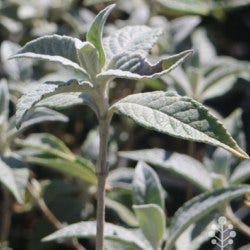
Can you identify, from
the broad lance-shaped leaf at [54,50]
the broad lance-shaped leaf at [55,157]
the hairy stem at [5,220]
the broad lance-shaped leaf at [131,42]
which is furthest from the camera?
the hairy stem at [5,220]

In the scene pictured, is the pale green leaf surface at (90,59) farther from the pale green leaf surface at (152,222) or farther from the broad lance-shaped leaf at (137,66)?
the pale green leaf surface at (152,222)

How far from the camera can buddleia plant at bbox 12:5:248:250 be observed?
0.98 m

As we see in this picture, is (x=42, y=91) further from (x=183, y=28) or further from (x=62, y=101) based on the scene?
→ (x=183, y=28)

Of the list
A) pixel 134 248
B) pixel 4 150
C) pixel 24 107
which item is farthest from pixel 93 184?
pixel 24 107

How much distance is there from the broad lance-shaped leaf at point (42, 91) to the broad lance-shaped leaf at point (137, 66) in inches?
1.5

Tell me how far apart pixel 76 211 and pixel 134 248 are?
42 cm

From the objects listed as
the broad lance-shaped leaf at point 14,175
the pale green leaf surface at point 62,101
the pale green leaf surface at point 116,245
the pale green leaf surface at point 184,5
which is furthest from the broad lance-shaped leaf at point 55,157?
the pale green leaf surface at point 184,5

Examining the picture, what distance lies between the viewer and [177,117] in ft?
3.32

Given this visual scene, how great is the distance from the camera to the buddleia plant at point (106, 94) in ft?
3.23

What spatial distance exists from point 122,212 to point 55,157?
7.8 inches

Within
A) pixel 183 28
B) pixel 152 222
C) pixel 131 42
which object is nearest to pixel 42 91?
pixel 131 42

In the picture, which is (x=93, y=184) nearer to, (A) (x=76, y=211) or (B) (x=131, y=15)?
(A) (x=76, y=211)

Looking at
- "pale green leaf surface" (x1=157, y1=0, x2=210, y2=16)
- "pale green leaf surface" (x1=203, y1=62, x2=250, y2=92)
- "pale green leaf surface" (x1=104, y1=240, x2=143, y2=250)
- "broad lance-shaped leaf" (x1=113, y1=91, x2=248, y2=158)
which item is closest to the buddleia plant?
"broad lance-shaped leaf" (x1=113, y1=91, x2=248, y2=158)

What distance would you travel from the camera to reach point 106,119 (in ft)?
3.58
